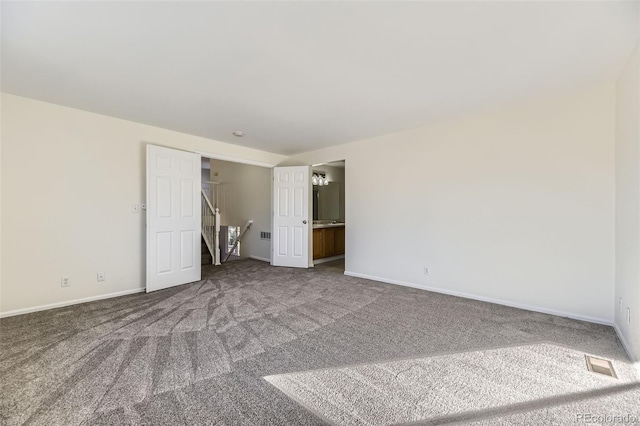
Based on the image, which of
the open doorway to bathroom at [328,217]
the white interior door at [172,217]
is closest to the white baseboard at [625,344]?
the open doorway to bathroom at [328,217]

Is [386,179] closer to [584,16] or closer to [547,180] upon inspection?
[547,180]

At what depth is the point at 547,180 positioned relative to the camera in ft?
10.0

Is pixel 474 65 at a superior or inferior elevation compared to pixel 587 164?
superior

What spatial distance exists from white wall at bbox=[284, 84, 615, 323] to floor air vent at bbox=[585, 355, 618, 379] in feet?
3.24

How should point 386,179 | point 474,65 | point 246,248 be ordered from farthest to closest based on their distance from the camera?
point 246,248 < point 386,179 < point 474,65

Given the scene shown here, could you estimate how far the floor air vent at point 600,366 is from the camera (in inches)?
75.4

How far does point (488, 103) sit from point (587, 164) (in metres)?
1.20

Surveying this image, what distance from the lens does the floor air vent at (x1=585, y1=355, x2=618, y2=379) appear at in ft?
6.28

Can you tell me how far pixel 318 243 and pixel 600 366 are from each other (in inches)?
188

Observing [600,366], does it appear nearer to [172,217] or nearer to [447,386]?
[447,386]

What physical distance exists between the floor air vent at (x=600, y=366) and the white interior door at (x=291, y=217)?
4.19 meters

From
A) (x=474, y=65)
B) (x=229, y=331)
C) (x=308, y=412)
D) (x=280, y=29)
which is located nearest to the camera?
(x=308, y=412)

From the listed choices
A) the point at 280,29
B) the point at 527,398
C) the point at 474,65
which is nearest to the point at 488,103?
the point at 474,65

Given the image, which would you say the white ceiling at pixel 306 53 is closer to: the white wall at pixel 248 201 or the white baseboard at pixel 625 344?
the white baseboard at pixel 625 344
